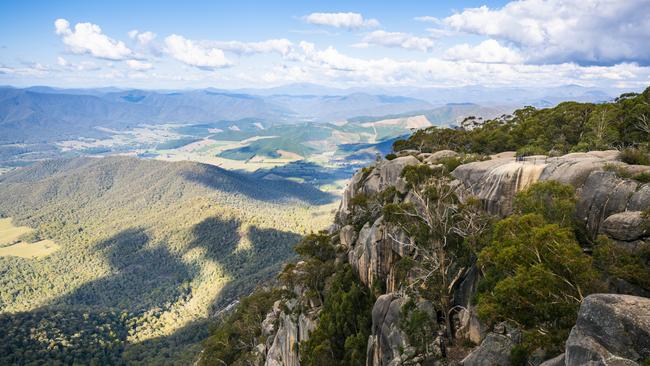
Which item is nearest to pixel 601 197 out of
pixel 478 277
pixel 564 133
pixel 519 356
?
pixel 478 277

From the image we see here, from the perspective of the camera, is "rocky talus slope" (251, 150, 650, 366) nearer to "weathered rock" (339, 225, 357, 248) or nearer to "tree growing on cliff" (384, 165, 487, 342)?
"weathered rock" (339, 225, 357, 248)

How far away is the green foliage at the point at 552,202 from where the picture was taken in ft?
72.7

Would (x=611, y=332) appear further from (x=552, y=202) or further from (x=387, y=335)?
(x=387, y=335)

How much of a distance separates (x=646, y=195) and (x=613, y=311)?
10.0m

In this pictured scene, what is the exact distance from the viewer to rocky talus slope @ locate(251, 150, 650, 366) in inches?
550

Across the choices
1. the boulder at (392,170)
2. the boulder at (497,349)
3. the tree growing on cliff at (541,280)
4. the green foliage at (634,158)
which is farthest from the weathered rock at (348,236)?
the green foliage at (634,158)

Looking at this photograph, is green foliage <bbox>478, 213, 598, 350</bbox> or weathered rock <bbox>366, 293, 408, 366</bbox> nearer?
green foliage <bbox>478, 213, 598, 350</bbox>

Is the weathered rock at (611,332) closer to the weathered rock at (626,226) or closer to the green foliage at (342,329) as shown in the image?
the weathered rock at (626,226)

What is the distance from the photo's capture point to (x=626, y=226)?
1966 centimetres

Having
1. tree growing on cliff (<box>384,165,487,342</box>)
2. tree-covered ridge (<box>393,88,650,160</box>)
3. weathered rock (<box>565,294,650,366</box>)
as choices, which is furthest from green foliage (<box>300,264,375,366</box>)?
weathered rock (<box>565,294,650,366</box>)

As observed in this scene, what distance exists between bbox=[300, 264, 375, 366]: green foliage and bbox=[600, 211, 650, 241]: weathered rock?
2259cm

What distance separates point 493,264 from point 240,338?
52129 millimetres

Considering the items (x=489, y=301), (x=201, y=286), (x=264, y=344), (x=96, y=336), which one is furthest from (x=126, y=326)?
(x=489, y=301)

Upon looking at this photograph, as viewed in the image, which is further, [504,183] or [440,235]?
[440,235]
